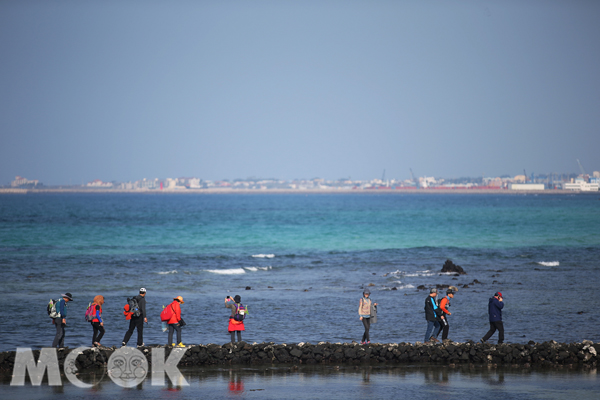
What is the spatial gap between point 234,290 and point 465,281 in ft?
41.6

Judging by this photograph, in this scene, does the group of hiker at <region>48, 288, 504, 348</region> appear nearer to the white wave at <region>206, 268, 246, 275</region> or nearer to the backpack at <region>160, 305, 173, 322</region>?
the backpack at <region>160, 305, 173, 322</region>

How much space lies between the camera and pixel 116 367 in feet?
45.0

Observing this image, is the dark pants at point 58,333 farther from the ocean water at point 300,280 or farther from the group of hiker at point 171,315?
the ocean water at point 300,280

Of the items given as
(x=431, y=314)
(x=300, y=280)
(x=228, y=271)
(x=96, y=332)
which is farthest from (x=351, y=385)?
(x=228, y=271)

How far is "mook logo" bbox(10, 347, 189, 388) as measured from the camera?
12765 mm

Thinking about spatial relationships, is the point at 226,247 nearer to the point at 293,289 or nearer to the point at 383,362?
the point at 293,289

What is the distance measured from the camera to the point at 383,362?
1447cm

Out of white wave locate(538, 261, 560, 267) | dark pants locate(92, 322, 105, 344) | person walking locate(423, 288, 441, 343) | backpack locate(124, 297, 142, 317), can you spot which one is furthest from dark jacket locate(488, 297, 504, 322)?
white wave locate(538, 261, 560, 267)

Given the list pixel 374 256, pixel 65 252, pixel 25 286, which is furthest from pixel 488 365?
pixel 65 252

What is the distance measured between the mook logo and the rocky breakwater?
21cm

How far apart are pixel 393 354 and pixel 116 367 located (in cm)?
671

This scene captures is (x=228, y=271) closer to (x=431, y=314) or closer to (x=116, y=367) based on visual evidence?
(x=431, y=314)

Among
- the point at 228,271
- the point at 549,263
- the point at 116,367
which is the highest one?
the point at 116,367

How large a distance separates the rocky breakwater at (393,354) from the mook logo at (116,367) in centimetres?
21
